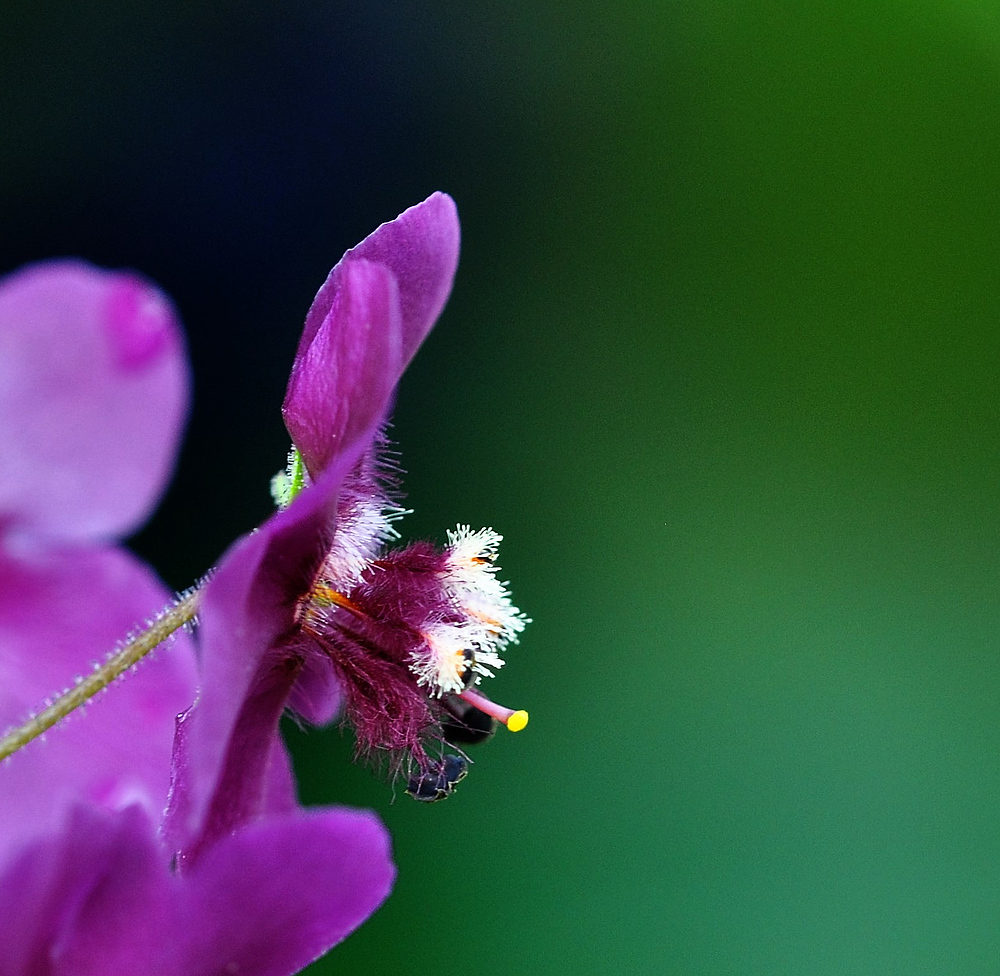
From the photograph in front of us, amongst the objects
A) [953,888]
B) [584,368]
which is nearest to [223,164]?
[584,368]

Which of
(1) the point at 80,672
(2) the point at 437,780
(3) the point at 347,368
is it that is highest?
(3) the point at 347,368

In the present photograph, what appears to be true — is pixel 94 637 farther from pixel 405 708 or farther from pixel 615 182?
pixel 615 182

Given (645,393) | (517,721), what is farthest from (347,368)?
(645,393)

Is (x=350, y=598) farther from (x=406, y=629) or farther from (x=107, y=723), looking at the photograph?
(x=107, y=723)

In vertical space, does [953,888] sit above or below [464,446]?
below

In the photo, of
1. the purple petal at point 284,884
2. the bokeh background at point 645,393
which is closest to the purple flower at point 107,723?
the purple petal at point 284,884
